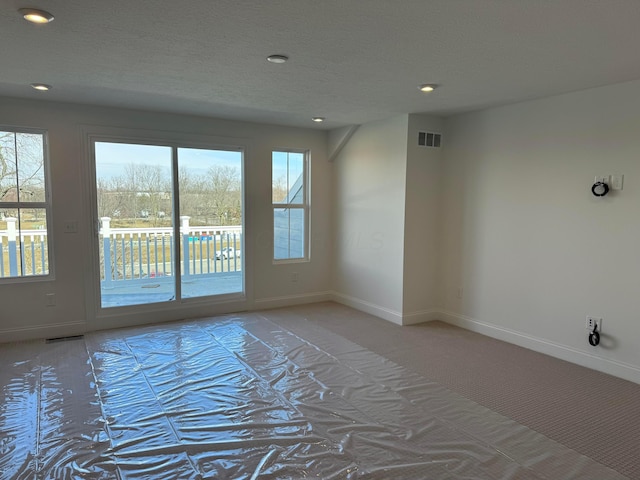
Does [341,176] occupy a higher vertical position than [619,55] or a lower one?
lower

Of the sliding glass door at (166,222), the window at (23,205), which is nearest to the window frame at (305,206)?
the sliding glass door at (166,222)

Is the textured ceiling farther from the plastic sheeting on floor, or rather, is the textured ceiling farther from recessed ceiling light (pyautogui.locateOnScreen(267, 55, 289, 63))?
the plastic sheeting on floor

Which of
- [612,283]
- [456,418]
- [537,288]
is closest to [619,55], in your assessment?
[612,283]

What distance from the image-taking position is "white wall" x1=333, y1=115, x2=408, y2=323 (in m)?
4.63

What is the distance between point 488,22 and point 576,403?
8.28 ft

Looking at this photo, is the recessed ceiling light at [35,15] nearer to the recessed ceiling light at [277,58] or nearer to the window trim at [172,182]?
the recessed ceiling light at [277,58]

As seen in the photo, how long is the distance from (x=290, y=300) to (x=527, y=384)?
3088mm

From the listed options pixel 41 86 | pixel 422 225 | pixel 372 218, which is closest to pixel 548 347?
pixel 422 225

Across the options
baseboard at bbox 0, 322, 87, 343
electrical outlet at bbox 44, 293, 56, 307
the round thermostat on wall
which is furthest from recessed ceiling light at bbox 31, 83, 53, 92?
the round thermostat on wall

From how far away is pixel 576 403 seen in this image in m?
2.86

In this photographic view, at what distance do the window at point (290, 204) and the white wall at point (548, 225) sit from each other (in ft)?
6.12

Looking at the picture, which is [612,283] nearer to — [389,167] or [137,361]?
[389,167]

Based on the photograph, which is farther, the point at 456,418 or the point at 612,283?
the point at 612,283

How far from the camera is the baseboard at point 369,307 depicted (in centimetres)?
472
